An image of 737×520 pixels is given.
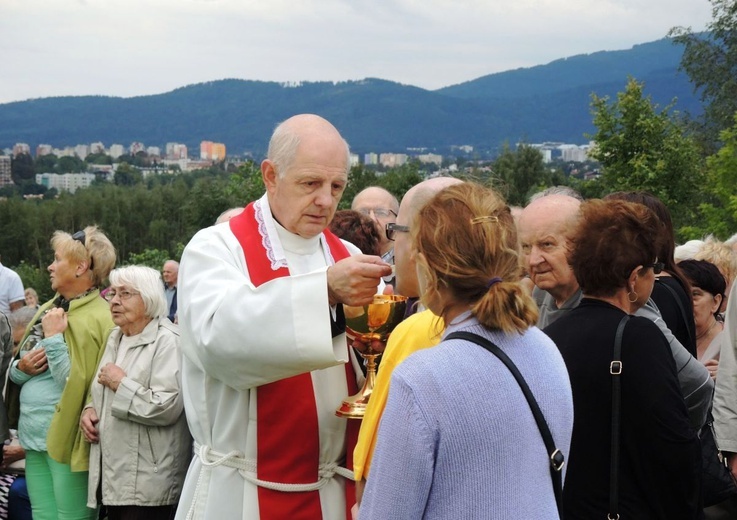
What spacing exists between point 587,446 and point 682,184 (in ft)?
71.0

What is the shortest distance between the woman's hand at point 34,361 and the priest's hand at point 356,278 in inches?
143

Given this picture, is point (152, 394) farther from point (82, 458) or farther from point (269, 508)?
point (269, 508)

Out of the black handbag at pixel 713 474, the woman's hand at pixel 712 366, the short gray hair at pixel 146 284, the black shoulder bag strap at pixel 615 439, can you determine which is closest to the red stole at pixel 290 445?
the black shoulder bag strap at pixel 615 439

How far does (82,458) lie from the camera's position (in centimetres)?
556

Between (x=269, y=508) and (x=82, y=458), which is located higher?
(x=269, y=508)

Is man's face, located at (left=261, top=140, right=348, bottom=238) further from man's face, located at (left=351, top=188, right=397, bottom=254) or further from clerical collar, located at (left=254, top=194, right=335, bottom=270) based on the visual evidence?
man's face, located at (left=351, top=188, right=397, bottom=254)

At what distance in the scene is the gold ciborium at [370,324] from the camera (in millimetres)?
2875

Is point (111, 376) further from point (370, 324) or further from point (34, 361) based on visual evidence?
point (370, 324)

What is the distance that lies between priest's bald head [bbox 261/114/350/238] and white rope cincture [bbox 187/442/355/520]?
2.65 ft

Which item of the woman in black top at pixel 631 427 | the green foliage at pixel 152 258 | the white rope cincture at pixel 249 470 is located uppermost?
the woman in black top at pixel 631 427

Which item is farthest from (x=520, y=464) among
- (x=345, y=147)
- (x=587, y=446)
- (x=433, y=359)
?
(x=345, y=147)

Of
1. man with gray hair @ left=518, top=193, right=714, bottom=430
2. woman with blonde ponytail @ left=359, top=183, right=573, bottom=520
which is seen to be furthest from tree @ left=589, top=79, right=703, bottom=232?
woman with blonde ponytail @ left=359, top=183, right=573, bottom=520

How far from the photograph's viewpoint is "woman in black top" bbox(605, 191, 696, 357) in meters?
3.92

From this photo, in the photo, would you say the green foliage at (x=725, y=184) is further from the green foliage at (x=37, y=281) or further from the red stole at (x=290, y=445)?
the green foliage at (x=37, y=281)
